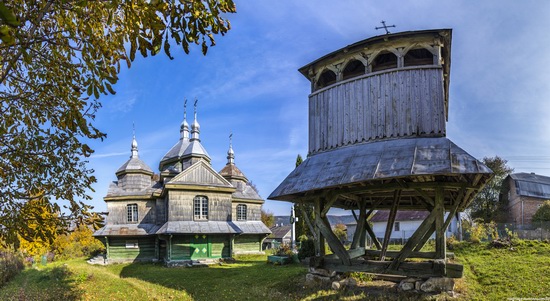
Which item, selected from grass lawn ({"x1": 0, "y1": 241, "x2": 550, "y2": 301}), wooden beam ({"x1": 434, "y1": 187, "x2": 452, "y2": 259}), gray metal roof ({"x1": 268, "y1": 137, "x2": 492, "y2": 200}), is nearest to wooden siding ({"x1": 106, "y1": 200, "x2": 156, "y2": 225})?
grass lawn ({"x1": 0, "y1": 241, "x2": 550, "y2": 301})

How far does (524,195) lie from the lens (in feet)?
111

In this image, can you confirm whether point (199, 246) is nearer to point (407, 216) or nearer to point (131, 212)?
point (131, 212)

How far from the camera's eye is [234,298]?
10.9 meters

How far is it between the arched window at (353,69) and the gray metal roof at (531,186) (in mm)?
30417

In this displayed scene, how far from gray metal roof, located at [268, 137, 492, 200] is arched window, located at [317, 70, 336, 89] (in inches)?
109

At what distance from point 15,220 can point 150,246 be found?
2223cm

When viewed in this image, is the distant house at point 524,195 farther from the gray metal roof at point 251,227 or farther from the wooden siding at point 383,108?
the wooden siding at point 383,108

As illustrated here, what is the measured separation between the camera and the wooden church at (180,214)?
77.5 feet

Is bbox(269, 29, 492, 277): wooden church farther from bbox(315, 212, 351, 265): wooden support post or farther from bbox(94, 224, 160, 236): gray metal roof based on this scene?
bbox(94, 224, 160, 236): gray metal roof

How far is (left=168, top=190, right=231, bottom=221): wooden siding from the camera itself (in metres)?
24.0

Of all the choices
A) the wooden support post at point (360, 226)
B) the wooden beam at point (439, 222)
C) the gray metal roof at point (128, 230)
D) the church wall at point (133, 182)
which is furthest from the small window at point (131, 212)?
the wooden beam at point (439, 222)

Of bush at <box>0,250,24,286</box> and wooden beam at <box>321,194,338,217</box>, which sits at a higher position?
wooden beam at <box>321,194,338,217</box>

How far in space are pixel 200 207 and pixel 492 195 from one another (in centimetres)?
3129

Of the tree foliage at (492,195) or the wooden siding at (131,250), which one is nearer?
the wooden siding at (131,250)
